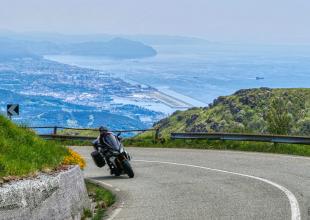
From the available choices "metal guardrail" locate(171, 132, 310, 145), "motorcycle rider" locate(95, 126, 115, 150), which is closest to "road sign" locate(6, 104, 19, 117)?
"metal guardrail" locate(171, 132, 310, 145)

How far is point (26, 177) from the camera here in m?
8.91

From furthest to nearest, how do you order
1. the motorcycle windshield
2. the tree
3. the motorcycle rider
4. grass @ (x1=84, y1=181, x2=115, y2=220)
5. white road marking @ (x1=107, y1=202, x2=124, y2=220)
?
the tree
the motorcycle rider
the motorcycle windshield
grass @ (x1=84, y1=181, x2=115, y2=220)
white road marking @ (x1=107, y1=202, x2=124, y2=220)

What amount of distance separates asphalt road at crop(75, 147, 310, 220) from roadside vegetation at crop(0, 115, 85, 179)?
5.37 feet

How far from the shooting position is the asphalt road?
11469 millimetres

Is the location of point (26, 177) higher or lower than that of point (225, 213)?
higher

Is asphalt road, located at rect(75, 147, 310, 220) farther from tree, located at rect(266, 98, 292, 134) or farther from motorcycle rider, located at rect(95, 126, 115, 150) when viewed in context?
tree, located at rect(266, 98, 292, 134)

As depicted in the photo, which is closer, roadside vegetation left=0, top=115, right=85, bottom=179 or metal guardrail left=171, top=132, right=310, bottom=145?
roadside vegetation left=0, top=115, right=85, bottom=179

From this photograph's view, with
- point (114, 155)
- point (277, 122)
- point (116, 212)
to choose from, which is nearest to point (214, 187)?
point (116, 212)

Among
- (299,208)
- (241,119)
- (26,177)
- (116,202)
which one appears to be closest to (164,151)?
(116,202)

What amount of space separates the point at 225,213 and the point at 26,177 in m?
3.96

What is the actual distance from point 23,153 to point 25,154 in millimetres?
38

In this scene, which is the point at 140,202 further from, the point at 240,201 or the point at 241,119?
the point at 241,119

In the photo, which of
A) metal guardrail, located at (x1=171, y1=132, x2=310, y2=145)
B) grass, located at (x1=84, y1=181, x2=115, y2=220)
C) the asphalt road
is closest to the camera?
the asphalt road

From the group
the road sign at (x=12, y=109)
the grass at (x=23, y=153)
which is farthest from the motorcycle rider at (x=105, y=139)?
the road sign at (x=12, y=109)
